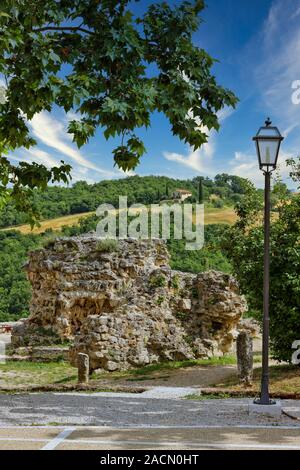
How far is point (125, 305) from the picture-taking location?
2120 centimetres

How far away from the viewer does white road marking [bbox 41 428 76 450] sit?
6.11m

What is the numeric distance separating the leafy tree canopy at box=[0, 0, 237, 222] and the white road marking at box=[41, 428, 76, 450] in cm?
387

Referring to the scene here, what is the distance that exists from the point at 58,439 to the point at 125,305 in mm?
14675

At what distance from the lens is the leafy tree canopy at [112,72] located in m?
7.71

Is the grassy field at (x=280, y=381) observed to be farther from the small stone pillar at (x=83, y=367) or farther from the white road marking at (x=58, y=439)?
the white road marking at (x=58, y=439)

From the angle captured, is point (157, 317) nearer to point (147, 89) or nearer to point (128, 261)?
point (128, 261)

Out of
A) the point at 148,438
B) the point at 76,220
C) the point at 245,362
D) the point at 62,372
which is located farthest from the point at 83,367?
the point at 76,220

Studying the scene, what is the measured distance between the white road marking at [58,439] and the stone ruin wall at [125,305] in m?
11.7

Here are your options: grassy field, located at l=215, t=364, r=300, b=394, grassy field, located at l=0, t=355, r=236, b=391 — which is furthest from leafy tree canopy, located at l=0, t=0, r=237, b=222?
Result: grassy field, located at l=0, t=355, r=236, b=391

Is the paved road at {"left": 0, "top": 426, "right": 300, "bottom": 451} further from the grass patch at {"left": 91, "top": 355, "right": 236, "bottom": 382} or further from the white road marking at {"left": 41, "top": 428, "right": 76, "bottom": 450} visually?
the grass patch at {"left": 91, "top": 355, "right": 236, "bottom": 382}

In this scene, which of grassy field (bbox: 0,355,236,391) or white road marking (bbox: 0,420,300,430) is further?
grassy field (bbox: 0,355,236,391)

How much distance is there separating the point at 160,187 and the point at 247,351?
151 feet

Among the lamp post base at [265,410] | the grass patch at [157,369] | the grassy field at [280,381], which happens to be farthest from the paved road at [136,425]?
the grass patch at [157,369]

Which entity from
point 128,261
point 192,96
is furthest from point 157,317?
point 192,96
